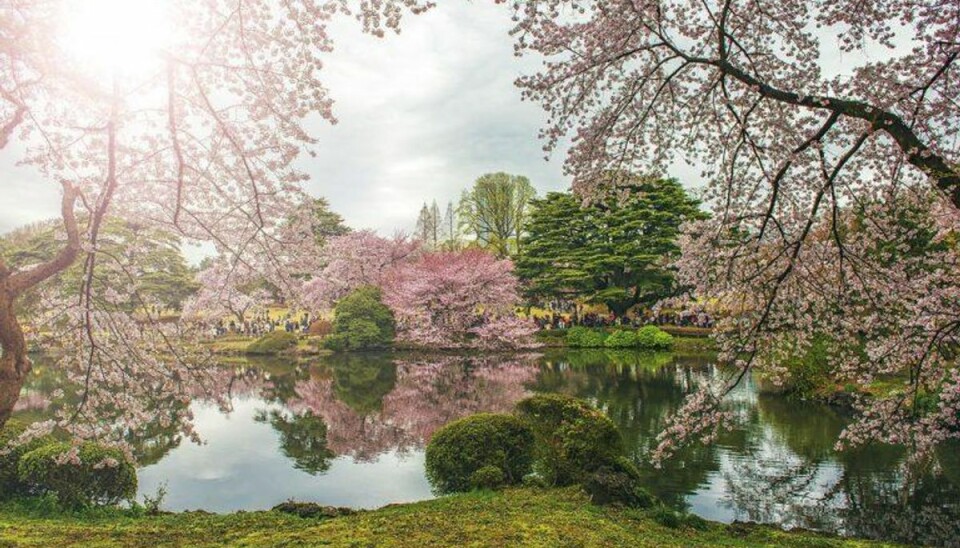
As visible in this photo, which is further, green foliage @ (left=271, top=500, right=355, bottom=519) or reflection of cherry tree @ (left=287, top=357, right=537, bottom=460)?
reflection of cherry tree @ (left=287, top=357, right=537, bottom=460)

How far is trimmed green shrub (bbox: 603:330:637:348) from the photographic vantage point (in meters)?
36.3

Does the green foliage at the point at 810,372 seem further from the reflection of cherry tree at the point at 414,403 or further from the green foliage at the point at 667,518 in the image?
the green foliage at the point at 667,518

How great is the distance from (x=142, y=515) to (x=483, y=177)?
190 ft

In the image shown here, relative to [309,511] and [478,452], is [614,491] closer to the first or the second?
[478,452]

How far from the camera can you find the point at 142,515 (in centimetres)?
826

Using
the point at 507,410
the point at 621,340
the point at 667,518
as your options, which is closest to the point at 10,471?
A: the point at 667,518

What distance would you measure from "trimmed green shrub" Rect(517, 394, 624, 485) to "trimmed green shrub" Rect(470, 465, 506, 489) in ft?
2.81

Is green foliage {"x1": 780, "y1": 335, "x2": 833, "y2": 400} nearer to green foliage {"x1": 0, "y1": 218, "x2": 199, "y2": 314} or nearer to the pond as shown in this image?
the pond

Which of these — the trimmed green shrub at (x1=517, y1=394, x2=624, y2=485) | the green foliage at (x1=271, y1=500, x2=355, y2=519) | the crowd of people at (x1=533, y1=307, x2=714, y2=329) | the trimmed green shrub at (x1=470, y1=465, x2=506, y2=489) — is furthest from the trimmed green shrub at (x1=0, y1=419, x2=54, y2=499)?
the crowd of people at (x1=533, y1=307, x2=714, y2=329)

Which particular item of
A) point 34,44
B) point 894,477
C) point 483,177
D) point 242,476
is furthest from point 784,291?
point 483,177

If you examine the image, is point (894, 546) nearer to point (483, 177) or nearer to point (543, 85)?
point (543, 85)

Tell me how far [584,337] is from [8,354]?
34480 millimetres

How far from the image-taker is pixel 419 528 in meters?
6.70

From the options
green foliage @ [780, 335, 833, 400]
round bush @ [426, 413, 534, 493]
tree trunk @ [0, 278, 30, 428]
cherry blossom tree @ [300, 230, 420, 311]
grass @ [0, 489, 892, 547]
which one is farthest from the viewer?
cherry blossom tree @ [300, 230, 420, 311]
